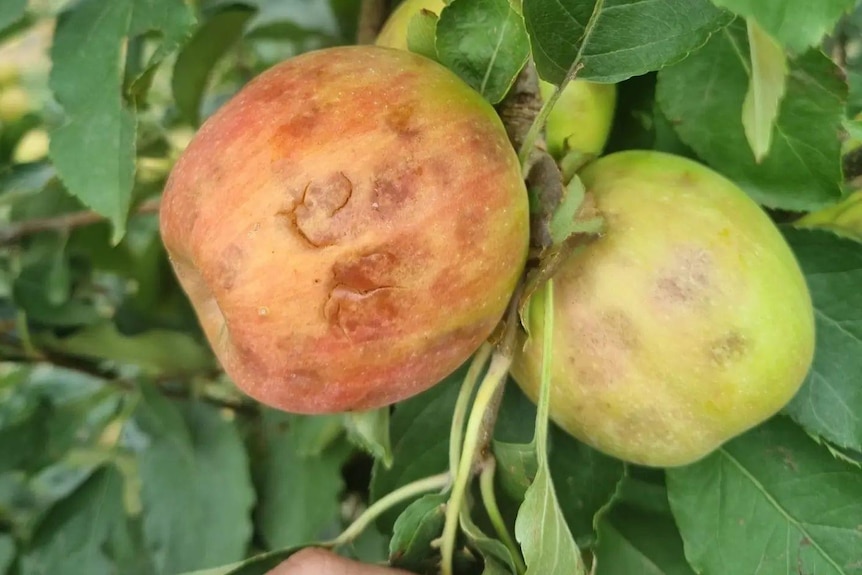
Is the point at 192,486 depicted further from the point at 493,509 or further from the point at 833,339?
the point at 833,339

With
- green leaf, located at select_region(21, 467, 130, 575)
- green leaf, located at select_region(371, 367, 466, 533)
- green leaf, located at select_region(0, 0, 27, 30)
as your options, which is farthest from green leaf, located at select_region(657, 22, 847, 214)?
green leaf, located at select_region(21, 467, 130, 575)

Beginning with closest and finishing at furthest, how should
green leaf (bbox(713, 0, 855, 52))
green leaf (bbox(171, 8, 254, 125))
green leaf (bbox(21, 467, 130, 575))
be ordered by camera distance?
green leaf (bbox(713, 0, 855, 52)), green leaf (bbox(171, 8, 254, 125)), green leaf (bbox(21, 467, 130, 575))

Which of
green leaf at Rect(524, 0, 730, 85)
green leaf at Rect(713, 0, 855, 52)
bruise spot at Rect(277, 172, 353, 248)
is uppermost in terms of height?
green leaf at Rect(713, 0, 855, 52)

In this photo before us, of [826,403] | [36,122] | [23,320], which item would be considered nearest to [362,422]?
[826,403]

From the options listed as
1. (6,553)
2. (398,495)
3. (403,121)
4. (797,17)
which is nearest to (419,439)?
(398,495)

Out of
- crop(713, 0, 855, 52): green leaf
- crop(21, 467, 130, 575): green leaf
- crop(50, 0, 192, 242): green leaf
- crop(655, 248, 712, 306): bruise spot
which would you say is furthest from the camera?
crop(21, 467, 130, 575): green leaf

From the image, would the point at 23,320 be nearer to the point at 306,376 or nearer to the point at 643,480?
the point at 306,376

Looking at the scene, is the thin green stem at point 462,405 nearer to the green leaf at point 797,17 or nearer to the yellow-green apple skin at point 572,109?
the yellow-green apple skin at point 572,109

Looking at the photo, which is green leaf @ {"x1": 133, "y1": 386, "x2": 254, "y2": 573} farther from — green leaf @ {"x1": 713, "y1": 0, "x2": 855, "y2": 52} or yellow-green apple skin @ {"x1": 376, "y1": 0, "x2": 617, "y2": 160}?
green leaf @ {"x1": 713, "y1": 0, "x2": 855, "y2": 52}
